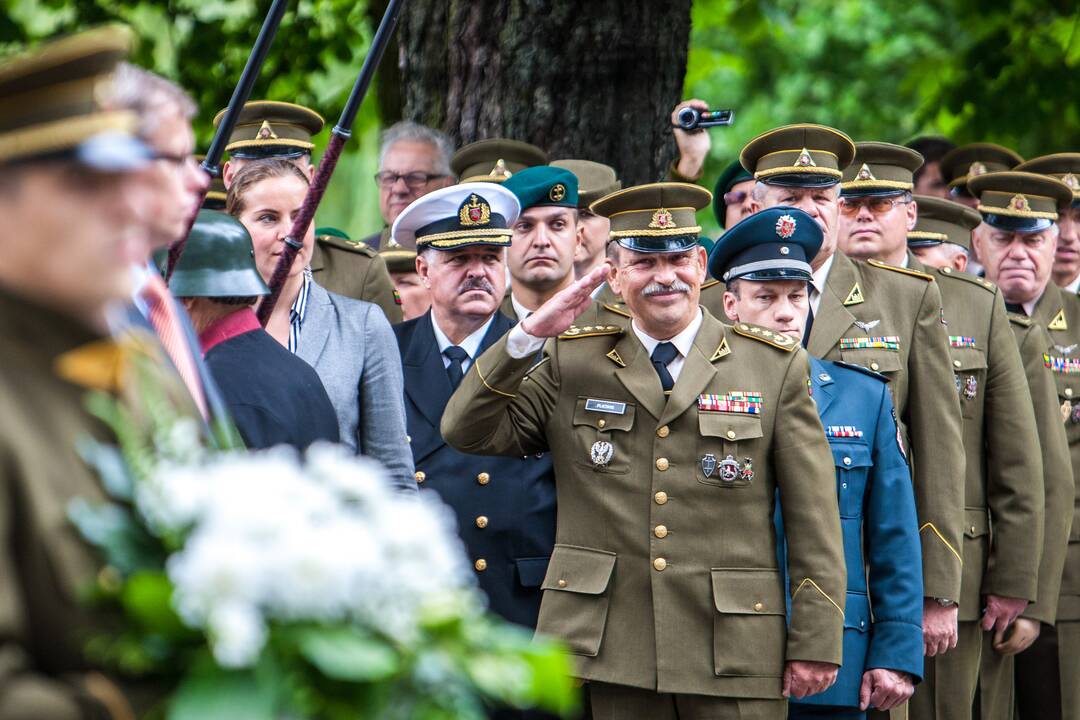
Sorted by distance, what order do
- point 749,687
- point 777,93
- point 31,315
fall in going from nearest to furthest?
point 31,315, point 749,687, point 777,93

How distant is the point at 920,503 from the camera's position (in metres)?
5.79

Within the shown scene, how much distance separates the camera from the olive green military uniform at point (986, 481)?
6.30m

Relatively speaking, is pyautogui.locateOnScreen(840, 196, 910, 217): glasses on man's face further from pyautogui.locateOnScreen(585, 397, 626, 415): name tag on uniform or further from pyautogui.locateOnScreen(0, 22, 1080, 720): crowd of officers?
pyautogui.locateOnScreen(585, 397, 626, 415): name tag on uniform

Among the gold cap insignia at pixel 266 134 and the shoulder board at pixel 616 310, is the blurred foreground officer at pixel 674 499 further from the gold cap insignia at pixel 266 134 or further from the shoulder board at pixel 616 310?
the gold cap insignia at pixel 266 134

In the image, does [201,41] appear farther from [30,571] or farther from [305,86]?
[30,571]

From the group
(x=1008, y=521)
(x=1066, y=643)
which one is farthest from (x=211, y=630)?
(x=1066, y=643)

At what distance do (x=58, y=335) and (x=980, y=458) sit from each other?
15.9ft

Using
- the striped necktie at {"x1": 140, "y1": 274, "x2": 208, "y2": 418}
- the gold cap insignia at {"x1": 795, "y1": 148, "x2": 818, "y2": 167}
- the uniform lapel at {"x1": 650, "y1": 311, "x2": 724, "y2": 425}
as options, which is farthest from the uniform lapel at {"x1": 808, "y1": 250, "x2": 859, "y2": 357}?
the striped necktie at {"x1": 140, "y1": 274, "x2": 208, "y2": 418}

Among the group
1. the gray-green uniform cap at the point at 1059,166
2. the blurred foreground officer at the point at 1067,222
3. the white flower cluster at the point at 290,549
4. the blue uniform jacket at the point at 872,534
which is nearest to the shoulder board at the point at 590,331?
the blue uniform jacket at the point at 872,534

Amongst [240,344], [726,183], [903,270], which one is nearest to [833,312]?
[903,270]

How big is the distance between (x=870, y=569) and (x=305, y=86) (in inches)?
216

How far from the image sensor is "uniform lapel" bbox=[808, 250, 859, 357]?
228 inches

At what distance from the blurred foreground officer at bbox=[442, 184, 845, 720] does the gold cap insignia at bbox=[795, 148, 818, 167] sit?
1142 mm

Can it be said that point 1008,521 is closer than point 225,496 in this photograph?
No
